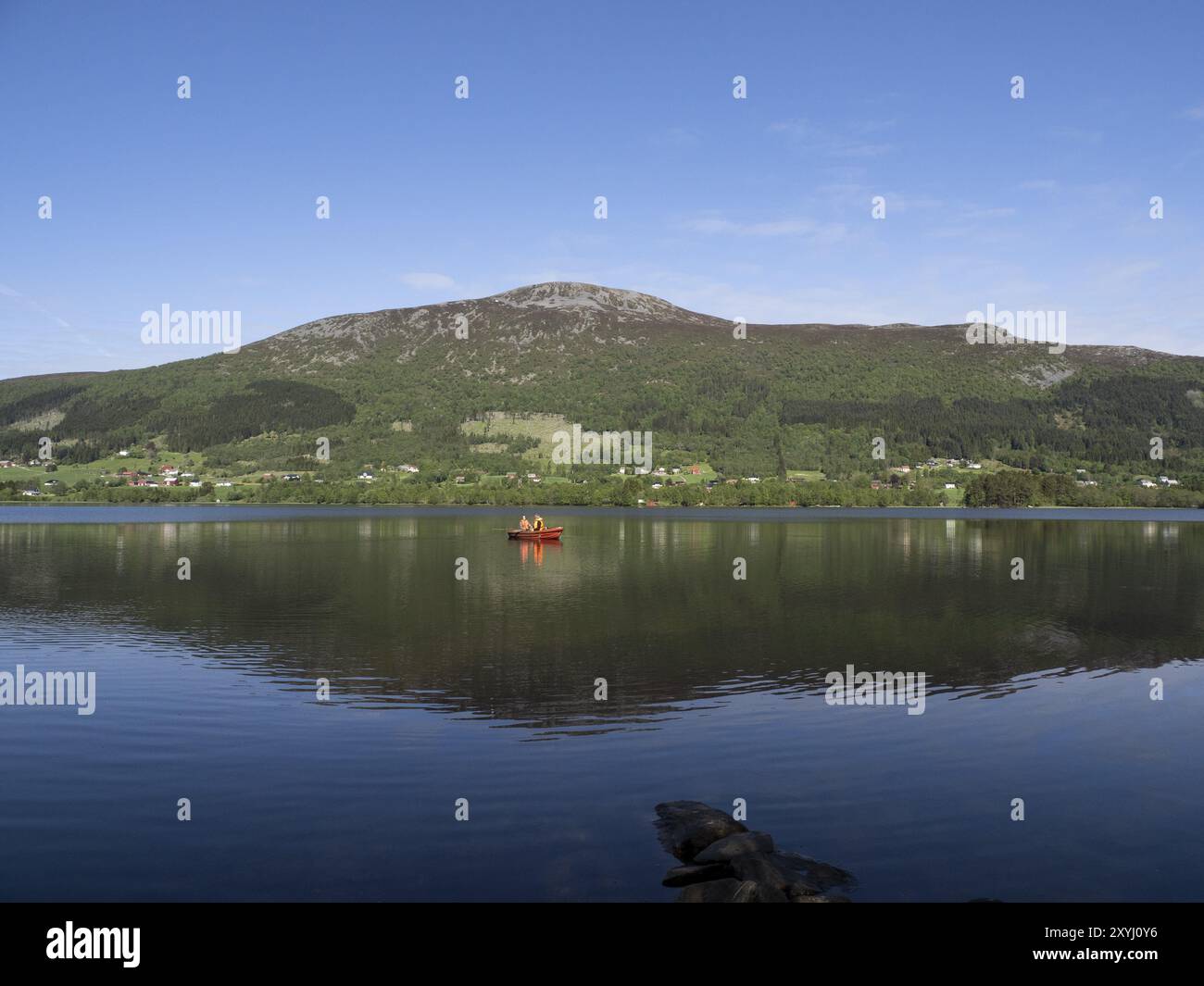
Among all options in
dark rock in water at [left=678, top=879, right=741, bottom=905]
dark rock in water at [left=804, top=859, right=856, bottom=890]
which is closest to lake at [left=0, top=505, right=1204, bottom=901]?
dark rock in water at [left=804, top=859, right=856, bottom=890]

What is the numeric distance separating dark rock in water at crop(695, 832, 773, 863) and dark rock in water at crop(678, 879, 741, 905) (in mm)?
915

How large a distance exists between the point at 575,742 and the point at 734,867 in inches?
319

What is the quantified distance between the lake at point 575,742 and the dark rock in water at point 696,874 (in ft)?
0.96

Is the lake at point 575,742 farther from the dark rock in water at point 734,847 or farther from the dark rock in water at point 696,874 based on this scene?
the dark rock in water at point 734,847

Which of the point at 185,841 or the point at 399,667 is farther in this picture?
the point at 399,667

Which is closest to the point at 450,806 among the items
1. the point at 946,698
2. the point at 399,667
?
the point at 399,667

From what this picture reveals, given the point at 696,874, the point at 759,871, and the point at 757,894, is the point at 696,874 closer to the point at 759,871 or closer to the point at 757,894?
the point at 759,871

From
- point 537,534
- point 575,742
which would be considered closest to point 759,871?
point 575,742

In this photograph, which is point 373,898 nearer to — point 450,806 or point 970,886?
point 450,806

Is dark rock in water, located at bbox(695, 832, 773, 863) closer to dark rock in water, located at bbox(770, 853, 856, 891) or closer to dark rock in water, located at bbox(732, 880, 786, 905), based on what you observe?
dark rock in water, located at bbox(770, 853, 856, 891)

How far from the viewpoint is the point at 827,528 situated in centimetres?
12862

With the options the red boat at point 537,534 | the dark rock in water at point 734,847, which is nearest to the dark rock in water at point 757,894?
the dark rock in water at point 734,847

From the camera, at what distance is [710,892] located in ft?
41.5
